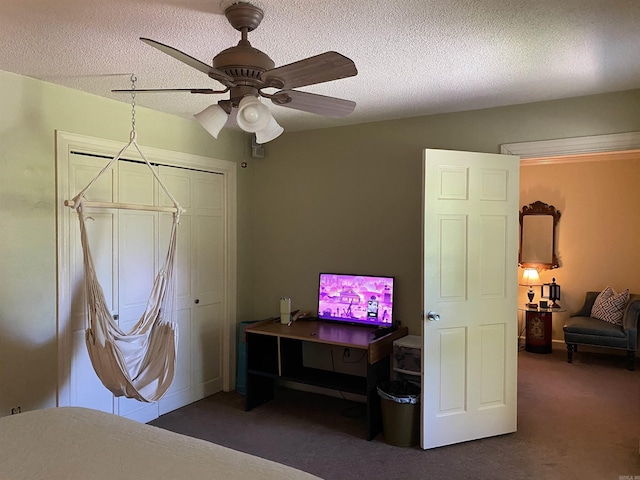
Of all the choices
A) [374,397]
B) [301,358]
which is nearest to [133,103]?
[301,358]

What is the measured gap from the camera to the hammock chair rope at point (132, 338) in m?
2.89

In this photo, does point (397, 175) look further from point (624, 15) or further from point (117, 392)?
point (117, 392)

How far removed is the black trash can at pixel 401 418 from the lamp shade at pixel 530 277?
339 cm

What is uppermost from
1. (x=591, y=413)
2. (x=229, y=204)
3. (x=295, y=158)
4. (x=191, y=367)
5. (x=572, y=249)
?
(x=295, y=158)

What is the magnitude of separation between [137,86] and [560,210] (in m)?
5.25

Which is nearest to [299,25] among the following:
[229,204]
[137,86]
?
[137,86]

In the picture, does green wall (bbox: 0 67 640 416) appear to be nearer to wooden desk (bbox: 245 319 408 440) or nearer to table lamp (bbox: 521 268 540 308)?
wooden desk (bbox: 245 319 408 440)

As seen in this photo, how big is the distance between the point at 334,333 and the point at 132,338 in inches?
58.1

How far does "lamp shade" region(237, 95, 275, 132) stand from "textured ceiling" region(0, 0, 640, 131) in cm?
49

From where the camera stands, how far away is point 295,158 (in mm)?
4480

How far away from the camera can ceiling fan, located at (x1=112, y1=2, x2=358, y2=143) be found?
1673 mm

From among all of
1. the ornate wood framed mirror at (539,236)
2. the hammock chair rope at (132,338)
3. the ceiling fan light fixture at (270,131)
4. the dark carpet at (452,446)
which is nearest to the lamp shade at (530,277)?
the ornate wood framed mirror at (539,236)

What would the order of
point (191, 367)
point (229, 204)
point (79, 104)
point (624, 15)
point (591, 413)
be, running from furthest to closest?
1. point (229, 204)
2. point (191, 367)
3. point (591, 413)
4. point (79, 104)
5. point (624, 15)

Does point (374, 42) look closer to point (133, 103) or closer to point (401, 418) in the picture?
point (133, 103)
